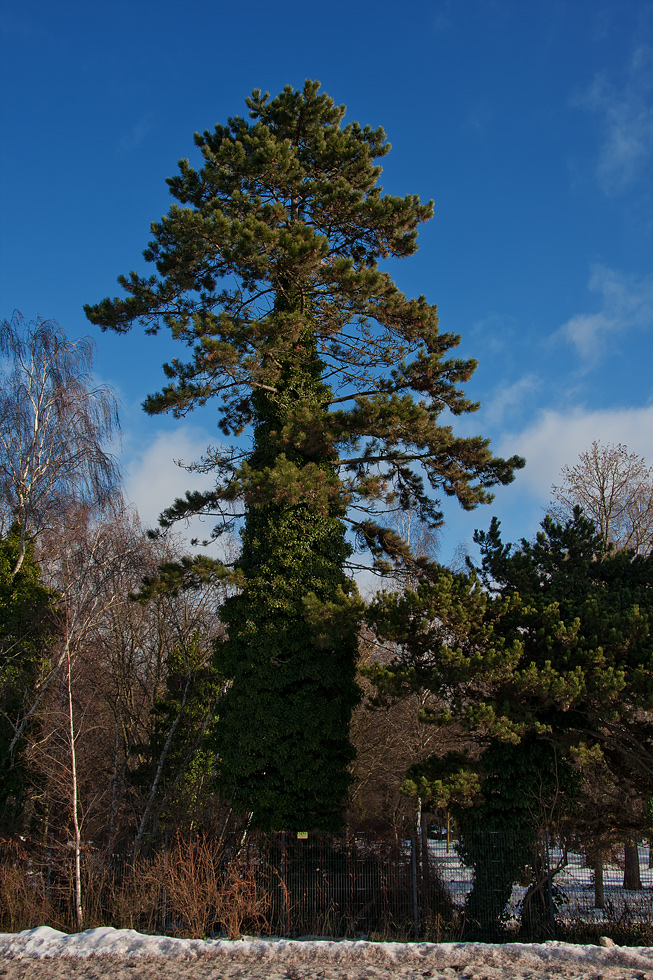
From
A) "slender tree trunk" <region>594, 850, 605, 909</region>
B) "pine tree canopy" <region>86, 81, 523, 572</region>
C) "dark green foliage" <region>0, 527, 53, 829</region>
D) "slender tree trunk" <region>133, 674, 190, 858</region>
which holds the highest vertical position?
"pine tree canopy" <region>86, 81, 523, 572</region>

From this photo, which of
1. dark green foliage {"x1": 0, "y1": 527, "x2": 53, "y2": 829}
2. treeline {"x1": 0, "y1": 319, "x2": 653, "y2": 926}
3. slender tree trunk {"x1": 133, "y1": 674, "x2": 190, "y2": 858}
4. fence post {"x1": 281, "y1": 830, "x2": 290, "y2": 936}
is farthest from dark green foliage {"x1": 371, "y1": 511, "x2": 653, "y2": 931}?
dark green foliage {"x1": 0, "y1": 527, "x2": 53, "y2": 829}

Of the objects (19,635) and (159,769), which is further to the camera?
(19,635)

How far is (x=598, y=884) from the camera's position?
11.7 metres

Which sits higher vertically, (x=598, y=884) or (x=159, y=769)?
(x=159, y=769)

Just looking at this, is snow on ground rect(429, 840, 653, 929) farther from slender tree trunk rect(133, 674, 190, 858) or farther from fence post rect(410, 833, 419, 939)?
slender tree trunk rect(133, 674, 190, 858)

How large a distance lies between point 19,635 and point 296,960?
10.2 m

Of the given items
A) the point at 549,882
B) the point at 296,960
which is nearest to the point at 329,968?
the point at 296,960

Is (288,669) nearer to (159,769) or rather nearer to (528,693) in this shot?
(528,693)

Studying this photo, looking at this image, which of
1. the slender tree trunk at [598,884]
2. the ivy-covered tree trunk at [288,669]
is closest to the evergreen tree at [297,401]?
the ivy-covered tree trunk at [288,669]

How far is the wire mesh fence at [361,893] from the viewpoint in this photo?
33.7 feet

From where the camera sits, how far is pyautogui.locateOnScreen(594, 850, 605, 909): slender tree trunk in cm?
1112

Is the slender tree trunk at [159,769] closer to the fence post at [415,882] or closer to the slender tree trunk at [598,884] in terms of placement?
the fence post at [415,882]

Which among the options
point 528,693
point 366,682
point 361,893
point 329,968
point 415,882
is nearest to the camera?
point 329,968

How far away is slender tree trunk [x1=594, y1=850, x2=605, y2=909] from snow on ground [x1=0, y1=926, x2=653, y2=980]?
2800 mm
